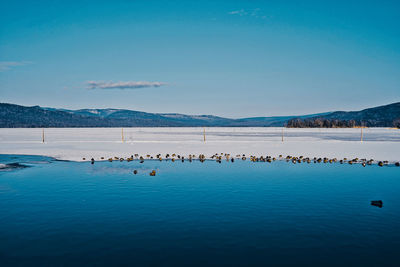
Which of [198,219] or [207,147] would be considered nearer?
[198,219]

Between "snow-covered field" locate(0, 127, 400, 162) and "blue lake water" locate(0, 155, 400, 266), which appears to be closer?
"blue lake water" locate(0, 155, 400, 266)

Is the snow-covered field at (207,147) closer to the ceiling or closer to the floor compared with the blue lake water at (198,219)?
closer to the ceiling

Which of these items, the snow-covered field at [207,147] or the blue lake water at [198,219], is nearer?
the blue lake water at [198,219]

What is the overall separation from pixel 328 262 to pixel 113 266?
401 cm

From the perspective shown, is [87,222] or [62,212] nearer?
[87,222]

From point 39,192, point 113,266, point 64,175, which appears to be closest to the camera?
point 113,266

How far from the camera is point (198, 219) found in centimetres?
888

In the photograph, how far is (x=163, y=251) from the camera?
6797mm

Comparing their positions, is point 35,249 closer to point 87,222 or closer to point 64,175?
point 87,222

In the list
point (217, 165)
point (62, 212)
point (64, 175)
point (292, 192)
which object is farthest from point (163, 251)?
point (217, 165)

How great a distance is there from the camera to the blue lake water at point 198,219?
6.57 m

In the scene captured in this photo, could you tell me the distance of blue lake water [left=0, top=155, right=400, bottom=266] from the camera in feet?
21.6

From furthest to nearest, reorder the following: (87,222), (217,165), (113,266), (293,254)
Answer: (217,165) → (87,222) → (293,254) → (113,266)

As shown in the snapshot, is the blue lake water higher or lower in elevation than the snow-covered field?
lower
